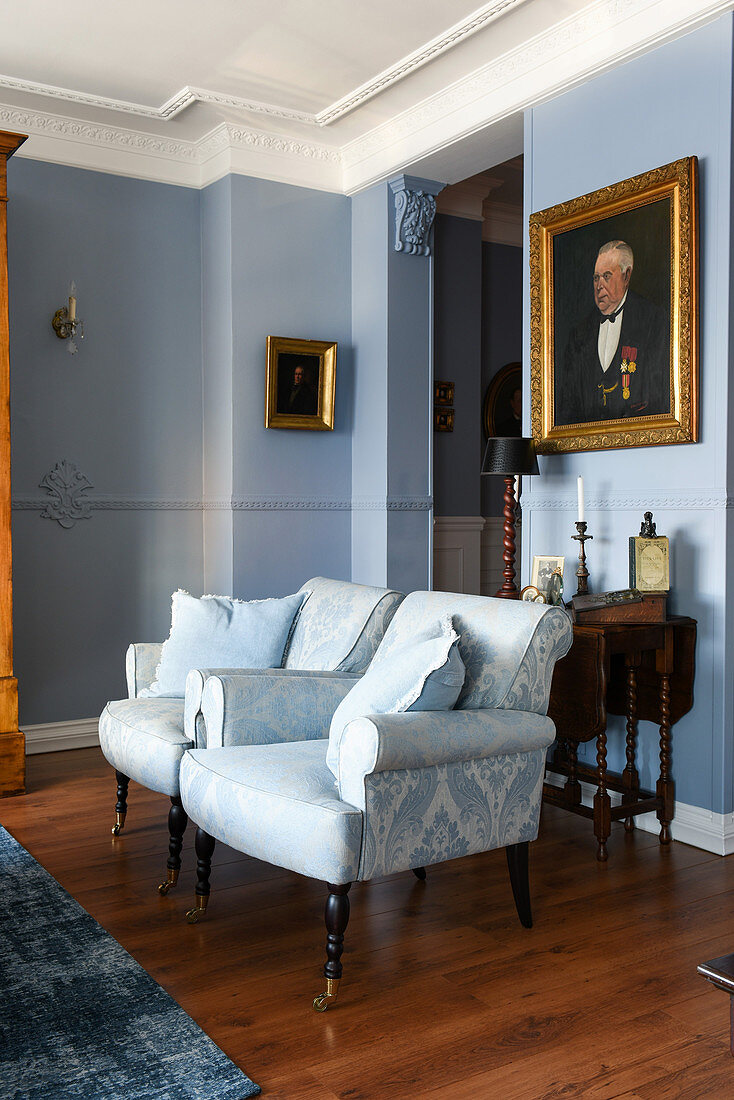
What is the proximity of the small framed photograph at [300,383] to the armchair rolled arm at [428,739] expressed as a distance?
9.07 ft

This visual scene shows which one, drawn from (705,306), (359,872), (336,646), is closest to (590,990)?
(359,872)

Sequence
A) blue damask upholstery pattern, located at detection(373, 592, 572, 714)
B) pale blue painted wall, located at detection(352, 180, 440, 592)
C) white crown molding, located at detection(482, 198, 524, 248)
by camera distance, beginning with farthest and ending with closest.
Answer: white crown molding, located at detection(482, 198, 524, 248) < pale blue painted wall, located at detection(352, 180, 440, 592) < blue damask upholstery pattern, located at detection(373, 592, 572, 714)

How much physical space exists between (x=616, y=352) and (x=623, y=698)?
4.25 ft

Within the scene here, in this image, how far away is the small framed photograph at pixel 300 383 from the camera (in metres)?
5.02

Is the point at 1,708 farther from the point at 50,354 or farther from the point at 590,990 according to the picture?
the point at 590,990

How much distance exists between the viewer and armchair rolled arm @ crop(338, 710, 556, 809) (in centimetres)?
233

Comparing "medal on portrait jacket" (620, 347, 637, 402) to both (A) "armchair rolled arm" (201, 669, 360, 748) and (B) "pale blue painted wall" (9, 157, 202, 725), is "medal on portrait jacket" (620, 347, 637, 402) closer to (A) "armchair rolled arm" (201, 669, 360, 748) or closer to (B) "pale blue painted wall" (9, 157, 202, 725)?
(A) "armchair rolled arm" (201, 669, 360, 748)

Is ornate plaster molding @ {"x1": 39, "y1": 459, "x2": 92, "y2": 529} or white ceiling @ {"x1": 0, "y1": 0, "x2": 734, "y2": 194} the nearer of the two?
white ceiling @ {"x1": 0, "y1": 0, "x2": 734, "y2": 194}

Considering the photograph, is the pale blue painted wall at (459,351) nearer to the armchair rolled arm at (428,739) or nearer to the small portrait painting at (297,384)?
the small portrait painting at (297,384)

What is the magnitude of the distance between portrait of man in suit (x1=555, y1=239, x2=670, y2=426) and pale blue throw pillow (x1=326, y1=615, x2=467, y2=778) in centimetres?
142

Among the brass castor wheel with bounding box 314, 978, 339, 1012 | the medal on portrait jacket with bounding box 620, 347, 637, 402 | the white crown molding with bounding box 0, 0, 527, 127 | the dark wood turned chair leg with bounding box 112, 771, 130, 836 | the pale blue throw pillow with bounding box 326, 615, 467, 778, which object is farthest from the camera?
the white crown molding with bounding box 0, 0, 527, 127

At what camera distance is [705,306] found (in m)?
3.35

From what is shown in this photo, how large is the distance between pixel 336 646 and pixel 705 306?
1710mm

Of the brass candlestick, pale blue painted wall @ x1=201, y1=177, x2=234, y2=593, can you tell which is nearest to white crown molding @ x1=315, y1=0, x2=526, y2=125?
pale blue painted wall @ x1=201, y1=177, x2=234, y2=593
